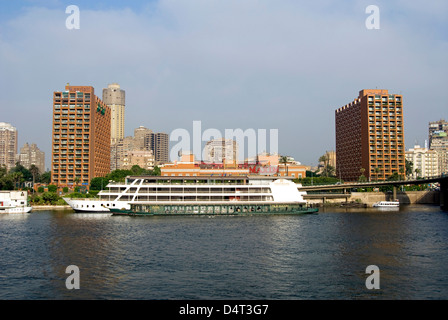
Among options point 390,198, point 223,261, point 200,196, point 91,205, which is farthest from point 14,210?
point 390,198

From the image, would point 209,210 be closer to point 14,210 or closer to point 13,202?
point 14,210

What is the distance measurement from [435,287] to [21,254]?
4170 cm

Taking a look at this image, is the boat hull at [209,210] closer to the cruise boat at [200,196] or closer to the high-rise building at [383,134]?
the cruise boat at [200,196]

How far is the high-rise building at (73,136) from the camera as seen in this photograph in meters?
163

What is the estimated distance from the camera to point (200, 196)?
8869 centimetres

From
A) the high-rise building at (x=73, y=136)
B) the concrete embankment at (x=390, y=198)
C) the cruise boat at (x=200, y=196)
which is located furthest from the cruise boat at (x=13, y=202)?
the concrete embankment at (x=390, y=198)

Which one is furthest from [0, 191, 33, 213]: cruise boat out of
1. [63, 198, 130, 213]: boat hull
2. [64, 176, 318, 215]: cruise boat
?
[64, 176, 318, 215]: cruise boat

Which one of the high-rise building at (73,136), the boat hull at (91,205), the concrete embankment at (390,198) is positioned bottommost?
the concrete embankment at (390,198)

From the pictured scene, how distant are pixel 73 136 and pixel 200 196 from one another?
97218 millimetres

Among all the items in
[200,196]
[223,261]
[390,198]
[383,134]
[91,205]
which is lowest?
[390,198]

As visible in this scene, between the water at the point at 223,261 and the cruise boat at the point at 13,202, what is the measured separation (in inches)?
1387

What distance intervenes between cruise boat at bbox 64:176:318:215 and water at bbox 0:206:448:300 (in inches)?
740

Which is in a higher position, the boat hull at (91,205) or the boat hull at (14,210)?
the boat hull at (91,205)

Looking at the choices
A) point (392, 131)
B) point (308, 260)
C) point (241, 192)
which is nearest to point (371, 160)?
point (392, 131)
